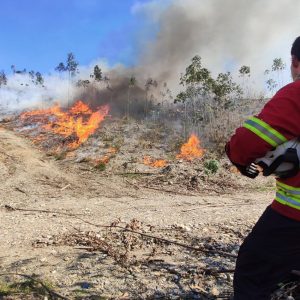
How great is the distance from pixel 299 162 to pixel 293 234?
41 cm

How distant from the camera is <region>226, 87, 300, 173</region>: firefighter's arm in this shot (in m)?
1.85

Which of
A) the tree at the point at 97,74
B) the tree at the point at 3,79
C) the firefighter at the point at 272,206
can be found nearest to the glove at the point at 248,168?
the firefighter at the point at 272,206

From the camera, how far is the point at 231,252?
440cm

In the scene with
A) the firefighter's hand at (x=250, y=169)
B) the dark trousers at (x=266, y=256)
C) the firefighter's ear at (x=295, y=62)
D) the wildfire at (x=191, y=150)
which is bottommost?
the wildfire at (x=191, y=150)

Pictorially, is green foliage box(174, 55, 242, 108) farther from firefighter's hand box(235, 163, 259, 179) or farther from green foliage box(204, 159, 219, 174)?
firefighter's hand box(235, 163, 259, 179)

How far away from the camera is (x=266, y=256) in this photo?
7.02 feet

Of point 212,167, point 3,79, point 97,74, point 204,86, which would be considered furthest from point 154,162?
point 3,79

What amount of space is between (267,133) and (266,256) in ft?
2.34

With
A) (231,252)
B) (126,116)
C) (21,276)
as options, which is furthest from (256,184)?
(126,116)

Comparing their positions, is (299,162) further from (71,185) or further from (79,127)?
(79,127)

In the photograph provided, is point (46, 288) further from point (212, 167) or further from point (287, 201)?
point (212, 167)

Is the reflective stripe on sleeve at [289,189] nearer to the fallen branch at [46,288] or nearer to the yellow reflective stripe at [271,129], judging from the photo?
the yellow reflective stripe at [271,129]

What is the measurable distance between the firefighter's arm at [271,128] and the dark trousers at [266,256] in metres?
0.43

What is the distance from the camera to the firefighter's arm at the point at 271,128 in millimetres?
1854
